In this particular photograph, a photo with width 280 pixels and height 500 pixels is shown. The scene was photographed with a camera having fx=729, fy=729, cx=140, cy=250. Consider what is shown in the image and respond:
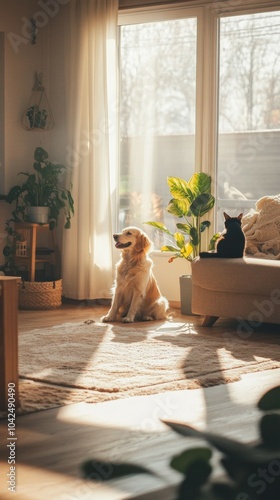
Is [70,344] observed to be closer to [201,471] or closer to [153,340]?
[153,340]

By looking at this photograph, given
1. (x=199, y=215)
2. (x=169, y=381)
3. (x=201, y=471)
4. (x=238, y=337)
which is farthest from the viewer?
(x=199, y=215)

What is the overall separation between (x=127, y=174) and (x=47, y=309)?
1306 mm

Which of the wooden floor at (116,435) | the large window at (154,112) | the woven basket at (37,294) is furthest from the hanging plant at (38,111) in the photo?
the wooden floor at (116,435)

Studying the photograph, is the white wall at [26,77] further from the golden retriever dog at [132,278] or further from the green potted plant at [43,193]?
the golden retriever dog at [132,278]

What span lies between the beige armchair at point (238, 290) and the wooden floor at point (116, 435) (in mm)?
1125

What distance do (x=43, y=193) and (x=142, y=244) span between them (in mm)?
1253

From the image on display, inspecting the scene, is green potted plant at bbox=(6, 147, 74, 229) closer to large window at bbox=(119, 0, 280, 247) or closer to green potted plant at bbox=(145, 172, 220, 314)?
large window at bbox=(119, 0, 280, 247)

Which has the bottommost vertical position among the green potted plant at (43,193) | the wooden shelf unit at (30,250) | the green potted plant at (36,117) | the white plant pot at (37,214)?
the wooden shelf unit at (30,250)

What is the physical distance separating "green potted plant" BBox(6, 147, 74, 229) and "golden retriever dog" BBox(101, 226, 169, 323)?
104 cm

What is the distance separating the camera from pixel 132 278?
498cm

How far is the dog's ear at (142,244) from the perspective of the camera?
5.02 m

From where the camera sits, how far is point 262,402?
1.17 feet

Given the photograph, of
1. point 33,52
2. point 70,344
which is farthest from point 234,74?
point 70,344

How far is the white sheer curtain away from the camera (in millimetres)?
5891
